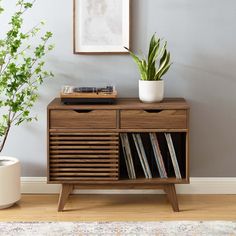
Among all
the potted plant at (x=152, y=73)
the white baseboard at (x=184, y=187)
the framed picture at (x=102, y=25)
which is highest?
the framed picture at (x=102, y=25)

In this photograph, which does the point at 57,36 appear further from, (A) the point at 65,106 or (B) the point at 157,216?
(B) the point at 157,216

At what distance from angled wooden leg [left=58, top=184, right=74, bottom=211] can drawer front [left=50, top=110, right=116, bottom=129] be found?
0.36 m

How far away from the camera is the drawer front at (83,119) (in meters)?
3.14

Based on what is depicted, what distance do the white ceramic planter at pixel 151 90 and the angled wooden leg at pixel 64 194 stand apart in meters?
0.66

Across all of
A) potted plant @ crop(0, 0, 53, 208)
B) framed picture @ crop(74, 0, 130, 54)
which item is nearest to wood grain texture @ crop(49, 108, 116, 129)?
potted plant @ crop(0, 0, 53, 208)

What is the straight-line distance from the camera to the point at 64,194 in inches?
127

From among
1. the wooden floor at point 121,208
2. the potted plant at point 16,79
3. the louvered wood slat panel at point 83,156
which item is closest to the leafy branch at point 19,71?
the potted plant at point 16,79

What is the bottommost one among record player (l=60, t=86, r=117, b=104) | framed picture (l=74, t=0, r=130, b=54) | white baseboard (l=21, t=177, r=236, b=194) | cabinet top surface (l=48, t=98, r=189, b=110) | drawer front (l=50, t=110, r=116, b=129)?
white baseboard (l=21, t=177, r=236, b=194)

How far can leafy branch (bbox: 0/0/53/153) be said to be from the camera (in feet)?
10.4

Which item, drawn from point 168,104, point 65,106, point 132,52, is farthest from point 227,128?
point 65,106

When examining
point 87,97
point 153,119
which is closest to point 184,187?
point 153,119

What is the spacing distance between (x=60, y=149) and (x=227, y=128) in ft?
3.50

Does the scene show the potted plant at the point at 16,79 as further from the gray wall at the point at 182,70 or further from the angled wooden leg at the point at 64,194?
the angled wooden leg at the point at 64,194

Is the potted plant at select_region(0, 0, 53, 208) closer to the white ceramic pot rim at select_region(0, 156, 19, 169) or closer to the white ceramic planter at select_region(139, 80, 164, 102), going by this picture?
the white ceramic pot rim at select_region(0, 156, 19, 169)
